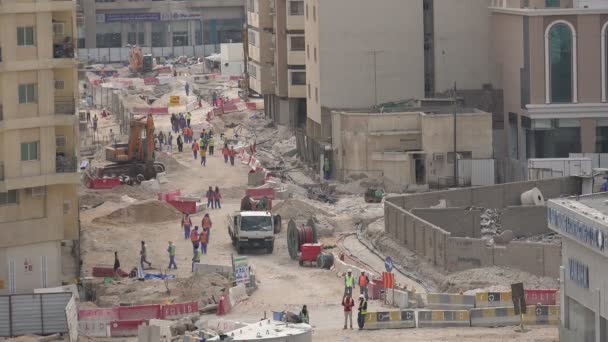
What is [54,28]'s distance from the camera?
6500 centimetres

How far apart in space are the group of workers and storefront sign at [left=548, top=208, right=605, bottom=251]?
6.00 m

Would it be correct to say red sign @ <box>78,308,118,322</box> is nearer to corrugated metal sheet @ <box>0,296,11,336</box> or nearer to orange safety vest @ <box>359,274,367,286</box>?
corrugated metal sheet @ <box>0,296,11,336</box>

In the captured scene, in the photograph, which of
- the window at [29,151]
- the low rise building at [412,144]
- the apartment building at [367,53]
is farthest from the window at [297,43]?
the window at [29,151]

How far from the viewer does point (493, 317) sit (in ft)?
182

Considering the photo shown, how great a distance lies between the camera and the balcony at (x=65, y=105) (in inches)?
2552

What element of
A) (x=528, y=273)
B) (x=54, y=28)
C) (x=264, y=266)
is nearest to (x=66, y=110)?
(x=54, y=28)

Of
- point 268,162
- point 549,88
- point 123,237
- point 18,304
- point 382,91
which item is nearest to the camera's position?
point 18,304

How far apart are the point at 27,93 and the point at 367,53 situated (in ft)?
105

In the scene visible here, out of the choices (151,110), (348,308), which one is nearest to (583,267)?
(348,308)

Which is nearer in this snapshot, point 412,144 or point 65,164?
point 65,164

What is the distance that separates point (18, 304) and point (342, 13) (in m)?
38.8

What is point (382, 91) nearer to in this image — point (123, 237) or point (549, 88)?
point (549, 88)

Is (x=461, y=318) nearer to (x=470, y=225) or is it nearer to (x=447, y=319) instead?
(x=447, y=319)

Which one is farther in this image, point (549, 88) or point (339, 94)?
point (339, 94)
